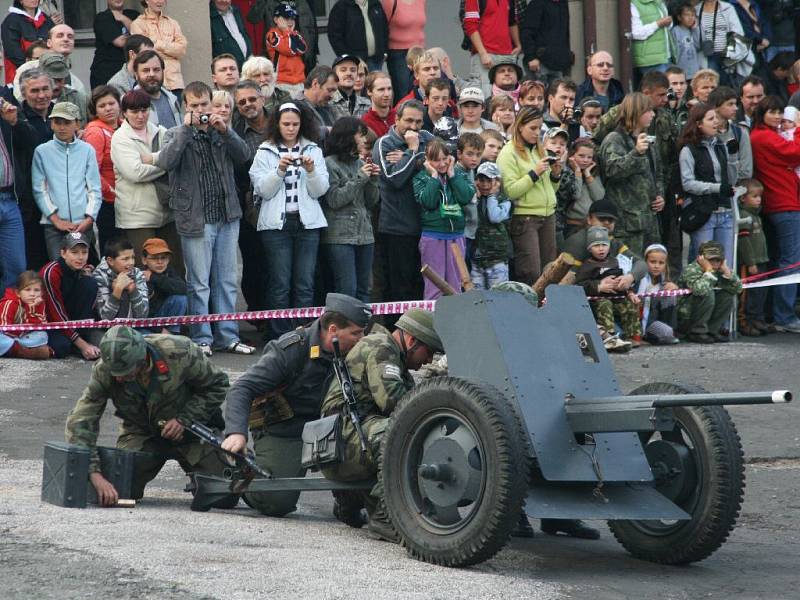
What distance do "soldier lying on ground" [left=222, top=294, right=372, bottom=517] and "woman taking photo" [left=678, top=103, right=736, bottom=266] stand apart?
21.7ft

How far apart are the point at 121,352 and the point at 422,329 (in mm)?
1613

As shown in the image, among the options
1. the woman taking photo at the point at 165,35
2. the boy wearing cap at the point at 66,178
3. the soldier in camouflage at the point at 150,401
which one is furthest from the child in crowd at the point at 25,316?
the soldier in camouflage at the point at 150,401

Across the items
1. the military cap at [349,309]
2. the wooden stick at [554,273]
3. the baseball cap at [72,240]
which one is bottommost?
the military cap at [349,309]

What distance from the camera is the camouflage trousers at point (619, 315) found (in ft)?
42.6

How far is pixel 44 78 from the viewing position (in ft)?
39.1

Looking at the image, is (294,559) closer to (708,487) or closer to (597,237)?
(708,487)

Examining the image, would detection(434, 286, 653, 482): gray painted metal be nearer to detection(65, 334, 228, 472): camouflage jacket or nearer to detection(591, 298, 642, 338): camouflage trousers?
detection(65, 334, 228, 472): camouflage jacket

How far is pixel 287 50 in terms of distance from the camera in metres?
14.3

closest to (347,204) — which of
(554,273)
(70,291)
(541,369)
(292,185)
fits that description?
(292,185)

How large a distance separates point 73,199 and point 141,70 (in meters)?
1.28

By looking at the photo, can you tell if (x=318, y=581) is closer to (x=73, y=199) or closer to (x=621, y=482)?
(x=621, y=482)

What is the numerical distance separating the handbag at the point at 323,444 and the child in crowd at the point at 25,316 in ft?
14.3

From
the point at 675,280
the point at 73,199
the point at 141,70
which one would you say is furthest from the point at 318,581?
the point at 675,280

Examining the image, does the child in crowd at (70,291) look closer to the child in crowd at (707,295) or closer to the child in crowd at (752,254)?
the child in crowd at (707,295)
